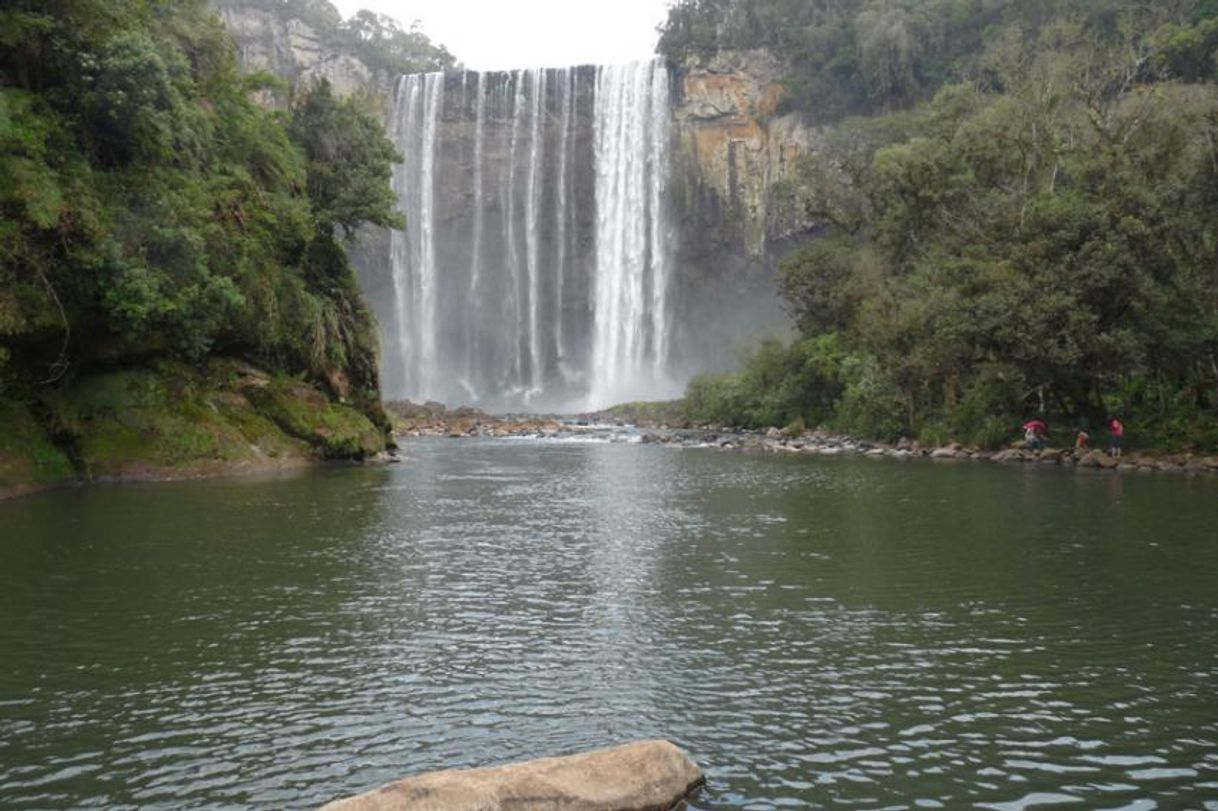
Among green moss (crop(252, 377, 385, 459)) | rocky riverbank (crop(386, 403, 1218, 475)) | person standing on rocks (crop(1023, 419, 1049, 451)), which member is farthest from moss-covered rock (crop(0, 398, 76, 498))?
person standing on rocks (crop(1023, 419, 1049, 451))

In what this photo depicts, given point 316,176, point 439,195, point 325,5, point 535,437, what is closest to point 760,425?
point 535,437

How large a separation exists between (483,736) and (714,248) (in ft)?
236

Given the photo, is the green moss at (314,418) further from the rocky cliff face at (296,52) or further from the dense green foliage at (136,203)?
the rocky cliff face at (296,52)

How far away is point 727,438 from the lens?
44.7 meters

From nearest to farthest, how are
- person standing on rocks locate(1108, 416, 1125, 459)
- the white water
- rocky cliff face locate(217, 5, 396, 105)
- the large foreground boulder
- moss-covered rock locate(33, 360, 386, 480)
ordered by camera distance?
the large foreground boulder, moss-covered rock locate(33, 360, 386, 480), person standing on rocks locate(1108, 416, 1125, 459), the white water, rocky cliff face locate(217, 5, 396, 105)

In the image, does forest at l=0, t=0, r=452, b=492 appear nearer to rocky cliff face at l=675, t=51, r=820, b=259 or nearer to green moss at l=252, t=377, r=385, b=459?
green moss at l=252, t=377, r=385, b=459

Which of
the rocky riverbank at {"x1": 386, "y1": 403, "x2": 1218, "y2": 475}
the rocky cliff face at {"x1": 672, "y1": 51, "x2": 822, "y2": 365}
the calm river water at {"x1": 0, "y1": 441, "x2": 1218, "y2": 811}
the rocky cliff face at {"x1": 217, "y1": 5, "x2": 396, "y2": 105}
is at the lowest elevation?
the calm river water at {"x1": 0, "y1": 441, "x2": 1218, "y2": 811}

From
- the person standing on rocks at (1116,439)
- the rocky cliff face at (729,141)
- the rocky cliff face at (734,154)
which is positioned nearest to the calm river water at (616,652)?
the person standing on rocks at (1116,439)

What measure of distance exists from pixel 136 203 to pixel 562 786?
21450 millimetres

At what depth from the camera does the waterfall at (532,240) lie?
244ft

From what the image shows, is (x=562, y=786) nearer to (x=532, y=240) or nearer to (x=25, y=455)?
(x=25, y=455)

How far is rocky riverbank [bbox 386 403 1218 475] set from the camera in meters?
29.2

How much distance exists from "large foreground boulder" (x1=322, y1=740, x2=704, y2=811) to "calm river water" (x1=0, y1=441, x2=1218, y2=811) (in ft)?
1.11

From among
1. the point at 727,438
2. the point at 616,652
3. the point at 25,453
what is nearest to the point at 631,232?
the point at 727,438
